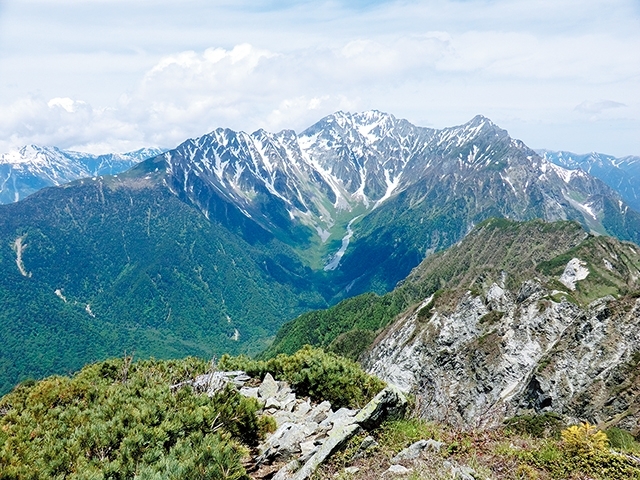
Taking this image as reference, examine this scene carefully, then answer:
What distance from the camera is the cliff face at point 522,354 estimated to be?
58156 millimetres

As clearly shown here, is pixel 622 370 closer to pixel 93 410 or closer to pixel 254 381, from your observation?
pixel 254 381

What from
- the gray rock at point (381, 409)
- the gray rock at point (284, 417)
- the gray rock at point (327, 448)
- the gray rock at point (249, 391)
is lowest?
the gray rock at point (249, 391)

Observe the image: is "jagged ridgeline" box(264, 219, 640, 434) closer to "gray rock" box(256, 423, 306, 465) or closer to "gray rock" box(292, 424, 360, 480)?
"gray rock" box(256, 423, 306, 465)

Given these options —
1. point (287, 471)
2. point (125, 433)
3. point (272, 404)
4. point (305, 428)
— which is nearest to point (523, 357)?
point (272, 404)

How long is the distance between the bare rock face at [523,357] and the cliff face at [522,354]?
0.48ft

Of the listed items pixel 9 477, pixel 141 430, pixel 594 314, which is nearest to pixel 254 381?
pixel 141 430

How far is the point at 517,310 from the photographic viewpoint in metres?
88.3

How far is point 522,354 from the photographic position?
79000mm

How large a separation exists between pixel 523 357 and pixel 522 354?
548 mm

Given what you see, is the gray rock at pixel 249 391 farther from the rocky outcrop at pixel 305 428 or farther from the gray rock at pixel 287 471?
the gray rock at pixel 287 471

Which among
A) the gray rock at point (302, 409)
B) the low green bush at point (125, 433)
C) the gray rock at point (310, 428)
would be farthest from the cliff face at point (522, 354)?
the low green bush at point (125, 433)

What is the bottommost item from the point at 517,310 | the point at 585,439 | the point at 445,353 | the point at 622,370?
the point at 445,353

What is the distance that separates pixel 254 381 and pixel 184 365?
18.4ft

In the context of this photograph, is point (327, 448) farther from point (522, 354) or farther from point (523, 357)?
point (522, 354)
